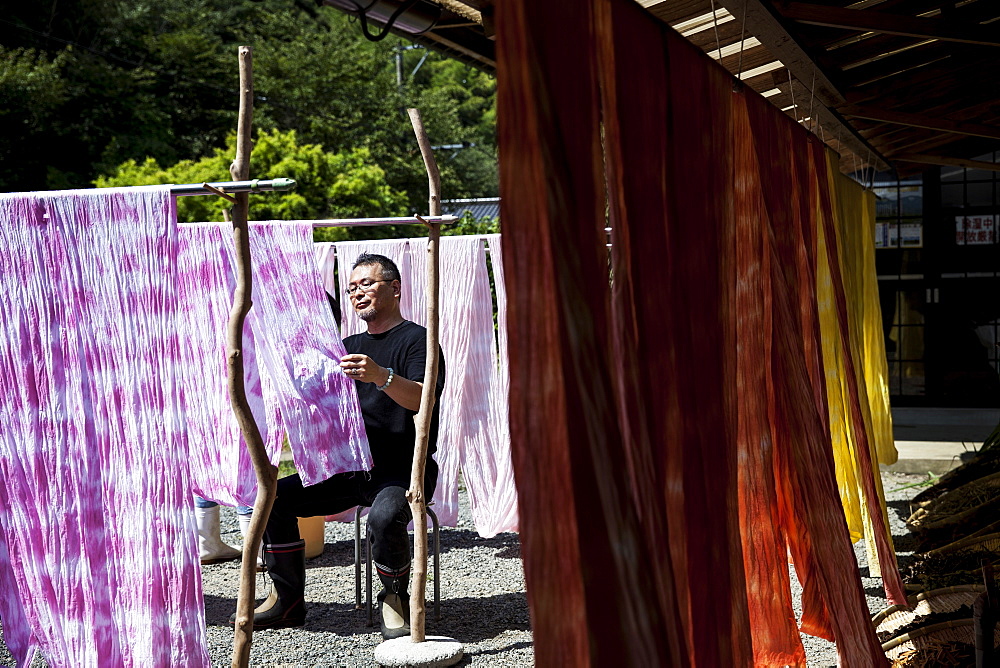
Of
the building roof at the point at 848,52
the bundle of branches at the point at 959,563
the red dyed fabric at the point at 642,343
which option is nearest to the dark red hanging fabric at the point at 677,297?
the red dyed fabric at the point at 642,343

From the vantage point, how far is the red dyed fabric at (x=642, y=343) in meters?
1.36

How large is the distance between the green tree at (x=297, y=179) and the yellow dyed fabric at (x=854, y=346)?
983 centimetres

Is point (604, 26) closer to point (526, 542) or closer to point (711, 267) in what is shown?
point (711, 267)

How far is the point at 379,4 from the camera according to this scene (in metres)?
2.92

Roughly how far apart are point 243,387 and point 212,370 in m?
1.32

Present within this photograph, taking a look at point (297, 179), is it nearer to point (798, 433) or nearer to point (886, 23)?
point (886, 23)

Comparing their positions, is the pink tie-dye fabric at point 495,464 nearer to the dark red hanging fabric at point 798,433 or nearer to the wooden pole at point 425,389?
the wooden pole at point 425,389

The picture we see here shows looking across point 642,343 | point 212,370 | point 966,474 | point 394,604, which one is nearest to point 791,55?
point 642,343

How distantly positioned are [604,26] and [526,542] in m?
0.86

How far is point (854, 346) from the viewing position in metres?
4.66

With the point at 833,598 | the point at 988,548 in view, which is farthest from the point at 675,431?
the point at 988,548

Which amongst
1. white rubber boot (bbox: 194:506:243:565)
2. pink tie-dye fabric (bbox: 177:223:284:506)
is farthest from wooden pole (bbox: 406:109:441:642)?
white rubber boot (bbox: 194:506:243:565)

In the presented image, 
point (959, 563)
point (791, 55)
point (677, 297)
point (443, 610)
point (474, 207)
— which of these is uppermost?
point (474, 207)

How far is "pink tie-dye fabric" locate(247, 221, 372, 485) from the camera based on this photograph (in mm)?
3465
